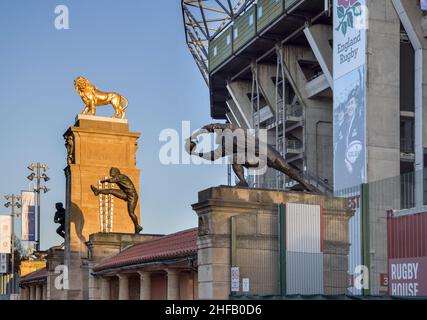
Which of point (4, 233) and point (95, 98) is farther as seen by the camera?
point (4, 233)

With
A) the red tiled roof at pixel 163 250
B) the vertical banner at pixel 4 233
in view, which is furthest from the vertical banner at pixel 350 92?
the vertical banner at pixel 4 233

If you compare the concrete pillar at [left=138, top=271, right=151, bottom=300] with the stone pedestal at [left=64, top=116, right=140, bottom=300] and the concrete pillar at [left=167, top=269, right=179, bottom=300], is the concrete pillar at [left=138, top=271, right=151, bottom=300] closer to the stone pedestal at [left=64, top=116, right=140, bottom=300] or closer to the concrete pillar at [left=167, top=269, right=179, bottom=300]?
the concrete pillar at [left=167, top=269, right=179, bottom=300]

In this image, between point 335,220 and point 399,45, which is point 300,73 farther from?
point 335,220

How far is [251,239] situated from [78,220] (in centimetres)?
2614

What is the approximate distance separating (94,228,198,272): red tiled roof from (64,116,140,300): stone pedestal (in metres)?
8.72

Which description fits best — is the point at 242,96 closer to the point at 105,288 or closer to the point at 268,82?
the point at 268,82

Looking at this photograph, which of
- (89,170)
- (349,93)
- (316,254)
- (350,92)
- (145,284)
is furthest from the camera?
(349,93)

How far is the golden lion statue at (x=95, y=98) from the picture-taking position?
48156 millimetres

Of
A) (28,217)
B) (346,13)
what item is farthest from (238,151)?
(28,217)

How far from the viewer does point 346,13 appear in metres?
51.6

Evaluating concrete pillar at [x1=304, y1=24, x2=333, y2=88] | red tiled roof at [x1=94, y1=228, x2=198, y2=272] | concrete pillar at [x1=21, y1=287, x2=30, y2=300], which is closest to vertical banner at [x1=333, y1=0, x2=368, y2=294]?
concrete pillar at [x1=304, y1=24, x2=333, y2=88]

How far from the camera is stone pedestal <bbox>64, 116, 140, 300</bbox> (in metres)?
45.6

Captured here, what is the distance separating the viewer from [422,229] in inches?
705

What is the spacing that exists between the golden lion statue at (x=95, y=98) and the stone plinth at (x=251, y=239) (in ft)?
90.9
